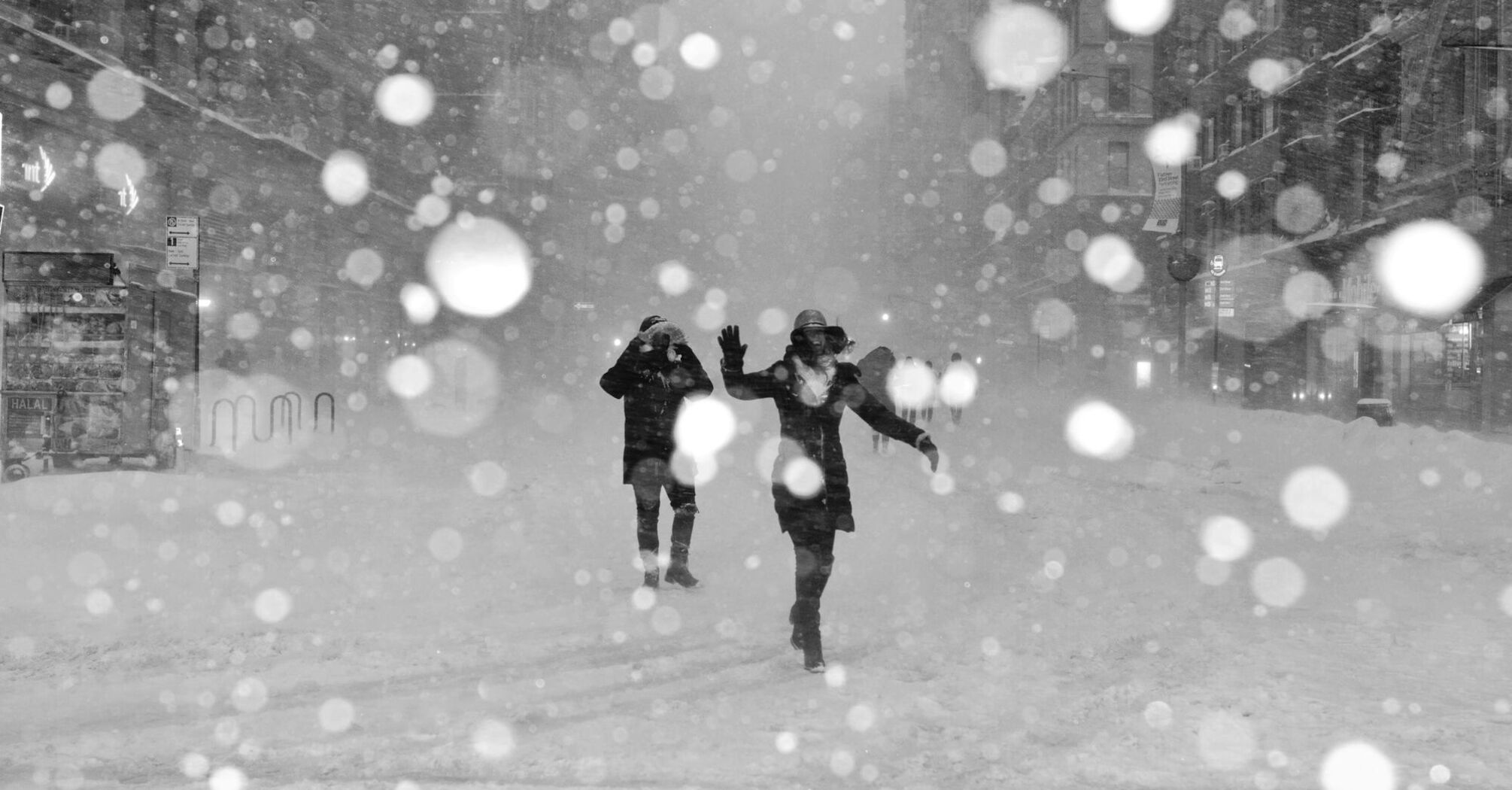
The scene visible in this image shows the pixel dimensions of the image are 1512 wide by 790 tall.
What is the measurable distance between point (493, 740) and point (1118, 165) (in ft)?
166

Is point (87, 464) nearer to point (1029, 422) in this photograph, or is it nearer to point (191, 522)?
point (191, 522)

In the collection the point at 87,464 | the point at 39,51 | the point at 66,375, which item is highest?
the point at 39,51

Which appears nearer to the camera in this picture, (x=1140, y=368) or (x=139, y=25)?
(x=139, y=25)

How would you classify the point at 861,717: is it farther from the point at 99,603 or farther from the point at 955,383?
the point at 955,383

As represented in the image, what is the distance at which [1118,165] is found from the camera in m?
50.4

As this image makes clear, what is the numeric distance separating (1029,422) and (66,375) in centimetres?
2098

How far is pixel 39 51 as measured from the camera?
579 inches

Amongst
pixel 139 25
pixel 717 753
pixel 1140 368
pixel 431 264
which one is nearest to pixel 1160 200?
pixel 1140 368

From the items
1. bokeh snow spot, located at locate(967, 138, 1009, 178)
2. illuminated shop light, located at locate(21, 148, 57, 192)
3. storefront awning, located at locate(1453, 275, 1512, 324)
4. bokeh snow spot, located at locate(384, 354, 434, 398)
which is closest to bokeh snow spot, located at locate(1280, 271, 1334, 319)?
storefront awning, located at locate(1453, 275, 1512, 324)

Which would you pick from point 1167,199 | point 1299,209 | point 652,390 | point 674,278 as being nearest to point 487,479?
point 652,390

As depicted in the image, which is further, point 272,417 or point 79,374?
point 272,417

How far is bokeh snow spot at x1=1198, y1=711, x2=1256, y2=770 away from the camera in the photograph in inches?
172

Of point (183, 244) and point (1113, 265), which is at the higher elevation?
point (1113, 265)

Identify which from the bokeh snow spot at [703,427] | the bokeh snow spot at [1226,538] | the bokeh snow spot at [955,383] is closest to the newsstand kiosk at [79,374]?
the bokeh snow spot at [703,427]
